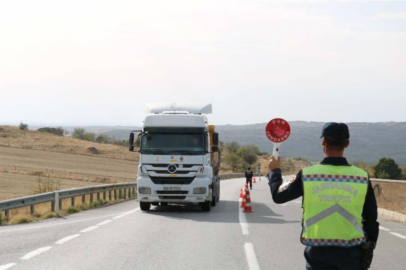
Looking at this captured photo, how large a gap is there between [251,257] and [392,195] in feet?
44.6

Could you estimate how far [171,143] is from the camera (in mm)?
21953

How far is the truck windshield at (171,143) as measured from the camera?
860 inches

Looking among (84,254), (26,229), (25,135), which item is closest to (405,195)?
(26,229)

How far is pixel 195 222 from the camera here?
1867 cm

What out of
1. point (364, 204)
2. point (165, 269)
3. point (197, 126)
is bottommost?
point (165, 269)

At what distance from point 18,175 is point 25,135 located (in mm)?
63782

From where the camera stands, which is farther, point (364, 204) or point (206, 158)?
point (206, 158)

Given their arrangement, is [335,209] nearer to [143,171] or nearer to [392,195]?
[143,171]

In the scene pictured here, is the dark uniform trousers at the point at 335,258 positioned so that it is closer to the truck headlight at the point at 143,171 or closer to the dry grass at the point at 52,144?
the truck headlight at the point at 143,171

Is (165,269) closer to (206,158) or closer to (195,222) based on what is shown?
(195,222)

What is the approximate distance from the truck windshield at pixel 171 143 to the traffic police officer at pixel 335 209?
1634cm

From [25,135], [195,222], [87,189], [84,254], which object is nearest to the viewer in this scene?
[84,254]

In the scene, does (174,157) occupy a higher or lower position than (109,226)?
higher

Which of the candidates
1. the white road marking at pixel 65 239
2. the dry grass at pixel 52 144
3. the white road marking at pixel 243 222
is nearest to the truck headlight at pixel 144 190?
the white road marking at pixel 243 222
